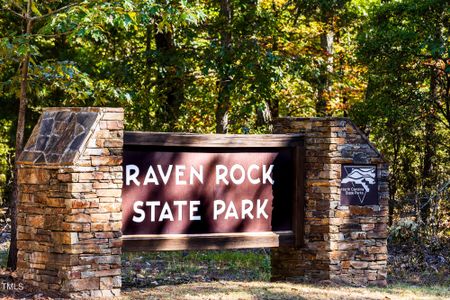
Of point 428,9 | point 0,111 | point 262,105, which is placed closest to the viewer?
point 428,9

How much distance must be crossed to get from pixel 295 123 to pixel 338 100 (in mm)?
10704

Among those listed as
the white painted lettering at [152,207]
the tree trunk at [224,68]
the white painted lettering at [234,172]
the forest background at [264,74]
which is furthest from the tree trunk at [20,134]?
the tree trunk at [224,68]

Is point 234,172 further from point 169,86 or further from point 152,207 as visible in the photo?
point 169,86

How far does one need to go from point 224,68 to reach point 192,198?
5.64 metres

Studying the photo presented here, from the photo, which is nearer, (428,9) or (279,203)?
(279,203)

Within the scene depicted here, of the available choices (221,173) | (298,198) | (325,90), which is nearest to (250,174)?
(221,173)

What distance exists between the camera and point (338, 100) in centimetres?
1994

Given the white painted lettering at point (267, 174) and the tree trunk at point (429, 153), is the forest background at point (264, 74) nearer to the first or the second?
the tree trunk at point (429, 153)

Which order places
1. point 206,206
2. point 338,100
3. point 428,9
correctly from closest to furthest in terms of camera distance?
point 206,206, point 428,9, point 338,100

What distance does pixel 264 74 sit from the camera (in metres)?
13.9

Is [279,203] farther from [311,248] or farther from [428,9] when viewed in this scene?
[428,9]

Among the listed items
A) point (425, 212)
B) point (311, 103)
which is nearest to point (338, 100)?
point (311, 103)

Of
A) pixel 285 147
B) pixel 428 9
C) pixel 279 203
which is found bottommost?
pixel 279 203

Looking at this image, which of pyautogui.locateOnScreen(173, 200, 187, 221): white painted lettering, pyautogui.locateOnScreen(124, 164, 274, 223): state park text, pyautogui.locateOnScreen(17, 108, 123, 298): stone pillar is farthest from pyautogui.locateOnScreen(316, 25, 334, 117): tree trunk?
pyautogui.locateOnScreen(17, 108, 123, 298): stone pillar
